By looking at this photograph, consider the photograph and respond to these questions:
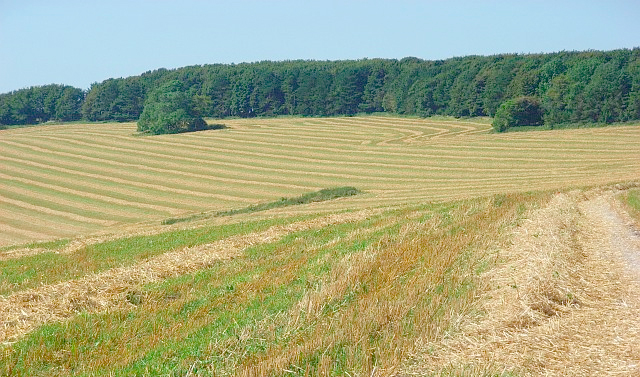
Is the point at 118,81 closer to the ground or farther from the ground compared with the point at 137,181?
farther from the ground

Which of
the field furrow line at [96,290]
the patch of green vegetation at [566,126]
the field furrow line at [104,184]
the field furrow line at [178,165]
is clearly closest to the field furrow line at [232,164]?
the field furrow line at [178,165]

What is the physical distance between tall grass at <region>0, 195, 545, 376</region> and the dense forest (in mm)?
89088

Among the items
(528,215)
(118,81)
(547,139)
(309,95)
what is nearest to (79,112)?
(118,81)

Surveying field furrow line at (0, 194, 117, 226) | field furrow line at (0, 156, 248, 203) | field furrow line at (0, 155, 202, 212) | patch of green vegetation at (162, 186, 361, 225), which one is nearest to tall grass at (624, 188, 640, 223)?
patch of green vegetation at (162, 186, 361, 225)

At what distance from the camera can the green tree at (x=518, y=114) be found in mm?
97250

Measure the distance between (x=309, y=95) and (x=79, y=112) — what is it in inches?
1940

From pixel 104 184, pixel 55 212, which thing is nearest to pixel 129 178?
pixel 104 184

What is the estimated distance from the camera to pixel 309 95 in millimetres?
142750

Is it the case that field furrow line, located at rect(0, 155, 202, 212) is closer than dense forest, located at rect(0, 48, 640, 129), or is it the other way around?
field furrow line, located at rect(0, 155, 202, 212)

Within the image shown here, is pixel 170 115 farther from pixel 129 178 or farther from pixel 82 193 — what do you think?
pixel 82 193

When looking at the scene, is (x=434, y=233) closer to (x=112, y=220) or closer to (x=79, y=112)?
(x=112, y=220)

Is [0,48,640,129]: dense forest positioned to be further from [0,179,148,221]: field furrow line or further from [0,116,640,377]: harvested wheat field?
[0,116,640,377]: harvested wheat field

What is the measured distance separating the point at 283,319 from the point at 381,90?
134971 millimetres

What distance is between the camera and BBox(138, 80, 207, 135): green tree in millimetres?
110125
